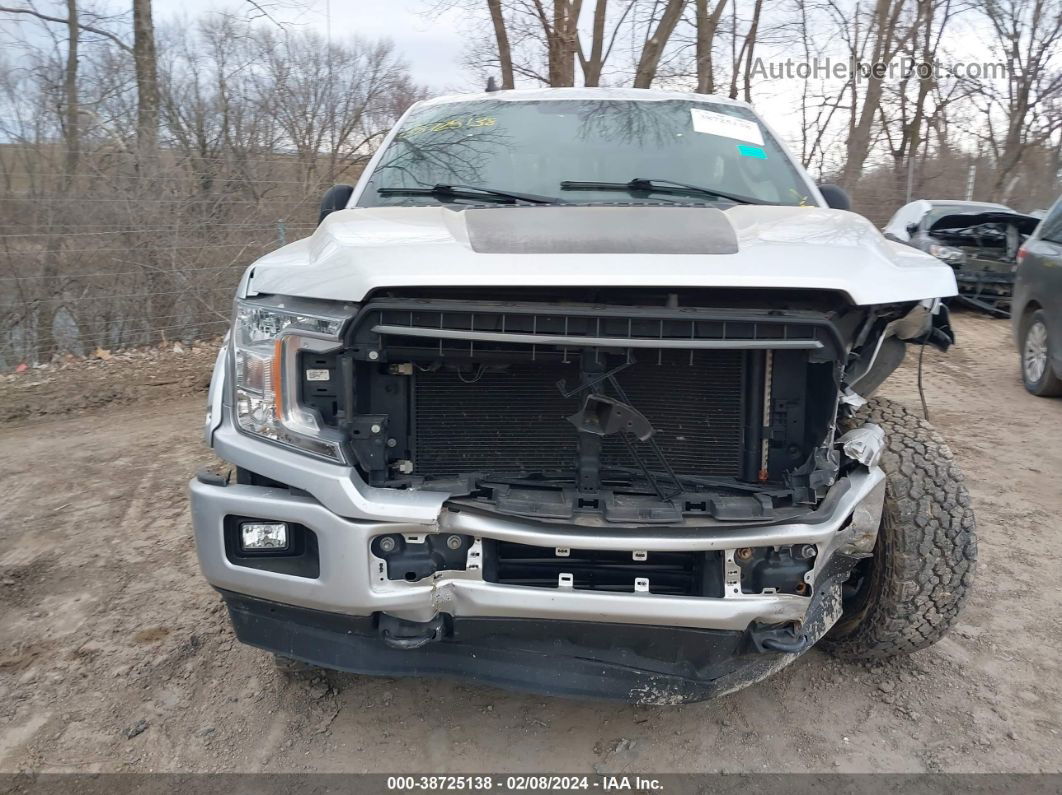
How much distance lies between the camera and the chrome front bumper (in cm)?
205

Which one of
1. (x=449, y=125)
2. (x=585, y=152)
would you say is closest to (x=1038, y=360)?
(x=585, y=152)

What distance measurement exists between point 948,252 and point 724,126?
7.58 meters

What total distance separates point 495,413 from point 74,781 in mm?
1656

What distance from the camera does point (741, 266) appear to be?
207 centimetres

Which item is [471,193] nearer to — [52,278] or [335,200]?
[335,200]

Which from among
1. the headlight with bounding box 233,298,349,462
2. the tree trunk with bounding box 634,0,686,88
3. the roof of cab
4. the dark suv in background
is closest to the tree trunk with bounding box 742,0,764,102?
the tree trunk with bounding box 634,0,686,88

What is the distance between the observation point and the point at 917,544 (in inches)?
98.8

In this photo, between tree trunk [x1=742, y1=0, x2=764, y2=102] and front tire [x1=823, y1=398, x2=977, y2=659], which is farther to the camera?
tree trunk [x1=742, y1=0, x2=764, y2=102]

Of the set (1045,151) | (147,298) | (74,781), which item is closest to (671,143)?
(74,781)

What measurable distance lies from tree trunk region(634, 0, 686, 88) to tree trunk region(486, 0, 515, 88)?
1727 millimetres

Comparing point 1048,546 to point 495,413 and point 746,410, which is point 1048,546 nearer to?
point 746,410

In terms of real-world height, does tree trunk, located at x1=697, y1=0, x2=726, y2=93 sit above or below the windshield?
above

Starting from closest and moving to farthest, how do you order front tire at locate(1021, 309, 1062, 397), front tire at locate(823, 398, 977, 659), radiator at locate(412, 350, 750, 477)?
radiator at locate(412, 350, 750, 477) < front tire at locate(823, 398, 977, 659) < front tire at locate(1021, 309, 1062, 397)

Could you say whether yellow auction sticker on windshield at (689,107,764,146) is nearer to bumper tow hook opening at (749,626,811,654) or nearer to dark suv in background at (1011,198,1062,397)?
bumper tow hook opening at (749,626,811,654)
